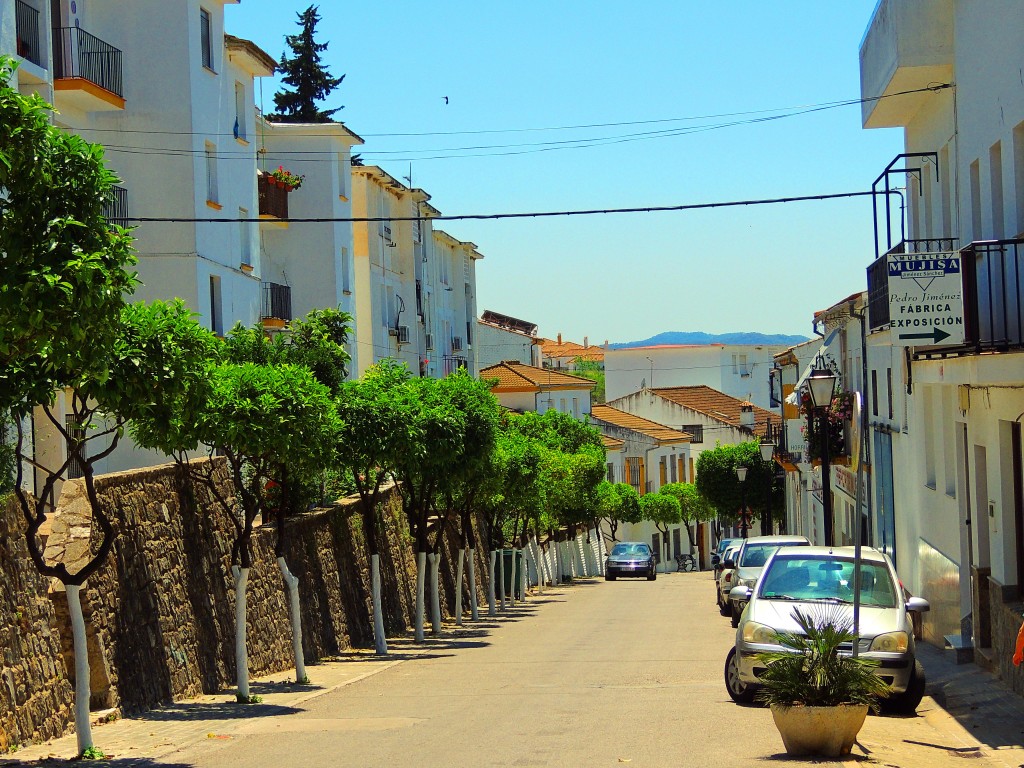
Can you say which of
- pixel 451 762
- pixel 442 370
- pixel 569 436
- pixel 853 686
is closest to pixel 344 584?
pixel 451 762

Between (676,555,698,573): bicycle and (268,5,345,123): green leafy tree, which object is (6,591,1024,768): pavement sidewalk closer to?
(268,5,345,123): green leafy tree

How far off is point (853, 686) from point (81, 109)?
2177 cm

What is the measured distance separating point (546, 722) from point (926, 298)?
6433mm

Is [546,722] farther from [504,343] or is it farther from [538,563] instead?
[504,343]

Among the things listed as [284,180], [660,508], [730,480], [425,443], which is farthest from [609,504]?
[425,443]

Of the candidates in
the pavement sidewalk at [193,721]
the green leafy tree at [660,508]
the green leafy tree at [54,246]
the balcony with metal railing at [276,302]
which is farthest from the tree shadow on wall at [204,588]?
the green leafy tree at [660,508]

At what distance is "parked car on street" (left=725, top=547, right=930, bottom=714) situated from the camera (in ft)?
43.1

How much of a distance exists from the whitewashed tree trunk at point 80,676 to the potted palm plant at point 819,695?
5899mm

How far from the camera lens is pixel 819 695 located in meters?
9.87

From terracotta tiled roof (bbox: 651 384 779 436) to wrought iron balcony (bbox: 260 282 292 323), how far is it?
178 feet

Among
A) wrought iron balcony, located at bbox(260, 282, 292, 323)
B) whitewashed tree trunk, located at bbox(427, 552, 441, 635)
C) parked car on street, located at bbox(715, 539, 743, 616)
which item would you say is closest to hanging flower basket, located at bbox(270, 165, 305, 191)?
wrought iron balcony, located at bbox(260, 282, 292, 323)

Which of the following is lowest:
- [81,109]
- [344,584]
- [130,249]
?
[344,584]

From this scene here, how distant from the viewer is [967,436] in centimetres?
1775

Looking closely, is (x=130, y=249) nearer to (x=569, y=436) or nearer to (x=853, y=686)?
(x=853, y=686)
